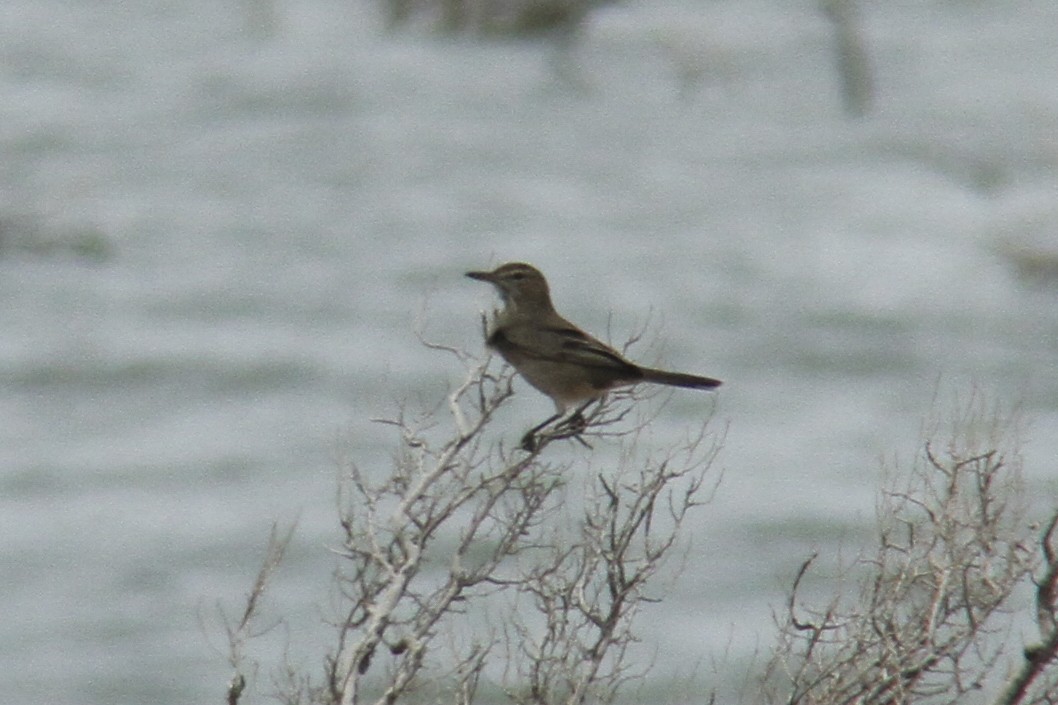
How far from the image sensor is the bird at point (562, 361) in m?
12.1

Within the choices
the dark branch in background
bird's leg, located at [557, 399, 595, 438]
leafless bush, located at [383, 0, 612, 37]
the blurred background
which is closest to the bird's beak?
bird's leg, located at [557, 399, 595, 438]

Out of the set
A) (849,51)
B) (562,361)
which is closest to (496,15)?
(849,51)

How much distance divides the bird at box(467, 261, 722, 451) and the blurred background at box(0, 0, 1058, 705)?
52.3 ft

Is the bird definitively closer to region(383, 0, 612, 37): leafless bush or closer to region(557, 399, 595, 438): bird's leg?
region(557, 399, 595, 438): bird's leg

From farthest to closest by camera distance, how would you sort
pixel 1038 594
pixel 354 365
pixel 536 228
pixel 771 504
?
pixel 536 228 < pixel 354 365 < pixel 771 504 < pixel 1038 594

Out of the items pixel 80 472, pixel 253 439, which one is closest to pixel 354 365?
pixel 253 439

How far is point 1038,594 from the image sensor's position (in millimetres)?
10562

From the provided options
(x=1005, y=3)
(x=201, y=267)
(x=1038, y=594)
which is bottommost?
(x=1038, y=594)

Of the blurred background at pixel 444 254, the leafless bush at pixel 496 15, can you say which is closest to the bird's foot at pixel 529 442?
the blurred background at pixel 444 254

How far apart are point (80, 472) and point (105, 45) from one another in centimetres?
1066

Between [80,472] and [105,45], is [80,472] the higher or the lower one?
the lower one

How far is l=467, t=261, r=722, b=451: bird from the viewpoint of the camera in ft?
39.7

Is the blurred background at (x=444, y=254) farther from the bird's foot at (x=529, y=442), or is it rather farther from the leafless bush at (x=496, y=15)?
the bird's foot at (x=529, y=442)

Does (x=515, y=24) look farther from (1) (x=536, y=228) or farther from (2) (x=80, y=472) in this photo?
(2) (x=80, y=472)
